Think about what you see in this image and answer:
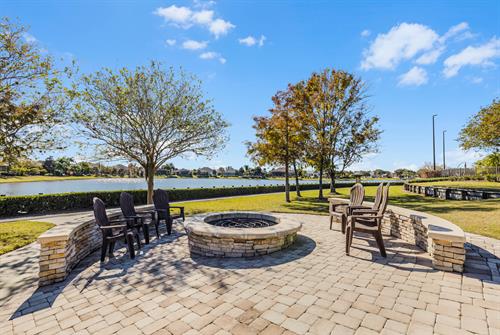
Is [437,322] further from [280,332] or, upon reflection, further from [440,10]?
[440,10]

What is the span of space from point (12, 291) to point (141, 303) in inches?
83.5

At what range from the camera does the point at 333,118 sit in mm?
16453

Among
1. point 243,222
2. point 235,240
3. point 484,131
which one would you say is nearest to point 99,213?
point 235,240

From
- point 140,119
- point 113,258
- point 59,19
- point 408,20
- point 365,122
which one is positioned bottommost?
point 113,258

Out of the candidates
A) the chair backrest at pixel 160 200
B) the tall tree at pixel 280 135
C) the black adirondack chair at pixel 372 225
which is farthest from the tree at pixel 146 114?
the black adirondack chair at pixel 372 225

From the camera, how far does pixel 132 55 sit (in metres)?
10.5

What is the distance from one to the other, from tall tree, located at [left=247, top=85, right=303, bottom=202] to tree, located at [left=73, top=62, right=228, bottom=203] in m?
3.89

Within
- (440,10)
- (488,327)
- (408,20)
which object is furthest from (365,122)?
(488,327)

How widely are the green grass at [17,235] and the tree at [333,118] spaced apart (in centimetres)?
1352

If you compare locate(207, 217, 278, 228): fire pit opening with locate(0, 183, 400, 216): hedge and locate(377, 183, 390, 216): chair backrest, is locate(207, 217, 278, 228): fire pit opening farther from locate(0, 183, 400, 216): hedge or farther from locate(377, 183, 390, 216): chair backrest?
locate(0, 183, 400, 216): hedge

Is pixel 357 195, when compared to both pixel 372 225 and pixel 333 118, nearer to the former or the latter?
pixel 372 225

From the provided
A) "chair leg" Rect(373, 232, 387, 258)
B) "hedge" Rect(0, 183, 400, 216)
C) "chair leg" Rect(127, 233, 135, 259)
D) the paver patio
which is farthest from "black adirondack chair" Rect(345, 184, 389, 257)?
"hedge" Rect(0, 183, 400, 216)

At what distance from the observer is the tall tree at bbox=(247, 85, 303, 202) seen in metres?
14.7

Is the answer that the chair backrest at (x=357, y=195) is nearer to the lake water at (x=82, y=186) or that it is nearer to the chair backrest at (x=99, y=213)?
the chair backrest at (x=99, y=213)
